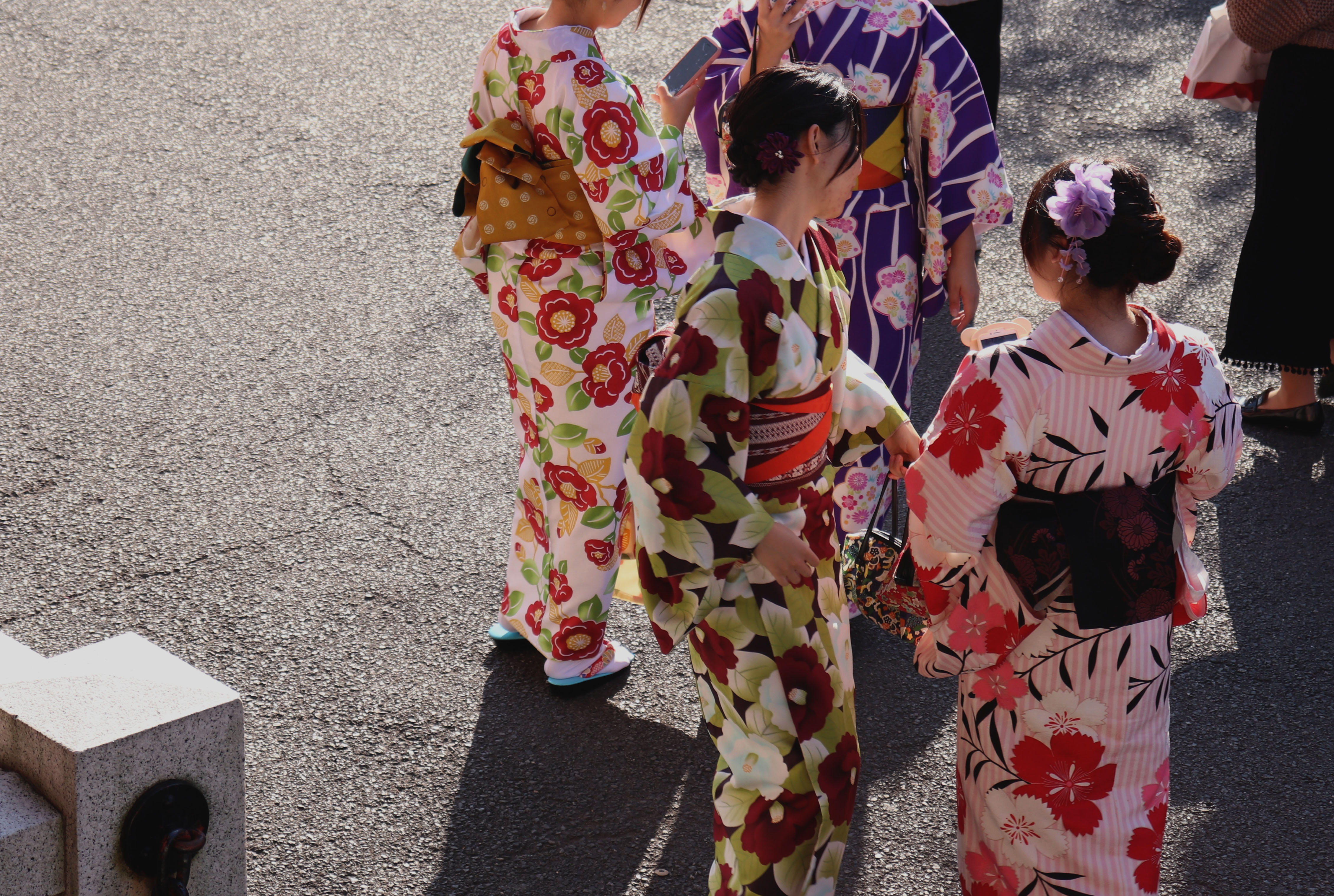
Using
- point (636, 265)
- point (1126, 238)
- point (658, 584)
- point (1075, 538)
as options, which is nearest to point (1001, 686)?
point (1075, 538)

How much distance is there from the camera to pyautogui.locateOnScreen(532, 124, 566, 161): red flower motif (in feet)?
9.57

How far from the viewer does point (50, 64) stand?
7.14 m

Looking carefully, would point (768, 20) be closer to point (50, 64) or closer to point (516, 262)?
point (516, 262)

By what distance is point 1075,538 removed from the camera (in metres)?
2.14

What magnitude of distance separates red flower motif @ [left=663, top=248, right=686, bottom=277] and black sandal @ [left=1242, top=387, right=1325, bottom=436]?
7.37 feet

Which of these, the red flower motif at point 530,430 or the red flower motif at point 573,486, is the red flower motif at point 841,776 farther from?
the red flower motif at point 530,430

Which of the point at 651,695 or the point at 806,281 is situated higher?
the point at 806,281

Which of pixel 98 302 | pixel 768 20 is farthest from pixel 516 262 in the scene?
pixel 98 302

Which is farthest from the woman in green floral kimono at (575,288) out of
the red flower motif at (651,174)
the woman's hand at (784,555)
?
the woman's hand at (784,555)

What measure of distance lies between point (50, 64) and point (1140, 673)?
6.95 m

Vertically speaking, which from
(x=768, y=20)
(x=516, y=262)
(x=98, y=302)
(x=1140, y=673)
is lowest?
(x=98, y=302)

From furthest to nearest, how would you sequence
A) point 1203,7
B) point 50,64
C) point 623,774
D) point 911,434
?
point 1203,7
point 50,64
point 623,774
point 911,434

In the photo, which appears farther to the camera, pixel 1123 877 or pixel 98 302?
pixel 98 302

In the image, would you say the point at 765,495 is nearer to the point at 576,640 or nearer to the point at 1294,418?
the point at 576,640
